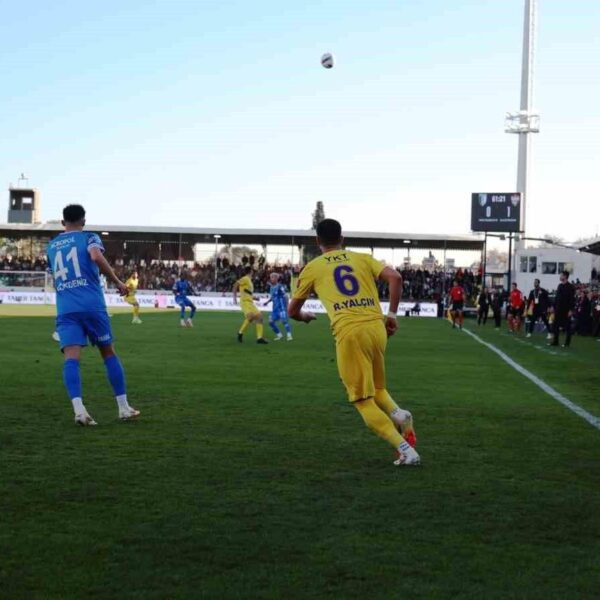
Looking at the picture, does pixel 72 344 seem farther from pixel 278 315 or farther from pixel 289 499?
pixel 278 315

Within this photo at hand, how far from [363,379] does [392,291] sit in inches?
28.3

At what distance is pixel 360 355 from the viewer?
22.9 feet

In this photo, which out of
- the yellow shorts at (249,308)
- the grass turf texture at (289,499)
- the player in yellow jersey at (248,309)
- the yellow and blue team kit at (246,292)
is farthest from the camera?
the yellow and blue team kit at (246,292)

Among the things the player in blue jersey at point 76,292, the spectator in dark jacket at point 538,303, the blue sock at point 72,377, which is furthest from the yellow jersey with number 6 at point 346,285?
the spectator in dark jacket at point 538,303

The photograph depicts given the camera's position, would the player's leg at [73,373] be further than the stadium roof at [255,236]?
No

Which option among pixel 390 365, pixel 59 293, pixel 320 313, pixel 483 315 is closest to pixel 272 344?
pixel 390 365

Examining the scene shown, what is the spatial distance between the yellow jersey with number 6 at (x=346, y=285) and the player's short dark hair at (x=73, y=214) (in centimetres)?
283

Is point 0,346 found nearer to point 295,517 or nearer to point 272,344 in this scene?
point 272,344

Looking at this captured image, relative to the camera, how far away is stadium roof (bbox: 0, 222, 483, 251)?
208 ft

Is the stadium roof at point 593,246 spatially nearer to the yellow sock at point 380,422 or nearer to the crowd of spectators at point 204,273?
the crowd of spectators at point 204,273

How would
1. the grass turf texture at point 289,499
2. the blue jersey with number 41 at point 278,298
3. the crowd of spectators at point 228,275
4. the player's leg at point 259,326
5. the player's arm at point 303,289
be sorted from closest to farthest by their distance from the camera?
the grass turf texture at point 289,499
the player's arm at point 303,289
the player's leg at point 259,326
the blue jersey with number 41 at point 278,298
the crowd of spectators at point 228,275

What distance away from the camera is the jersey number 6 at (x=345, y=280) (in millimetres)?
7062

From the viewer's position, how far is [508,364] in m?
18.4

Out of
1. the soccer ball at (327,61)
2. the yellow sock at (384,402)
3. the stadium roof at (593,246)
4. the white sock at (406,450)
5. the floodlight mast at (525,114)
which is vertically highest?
the floodlight mast at (525,114)
